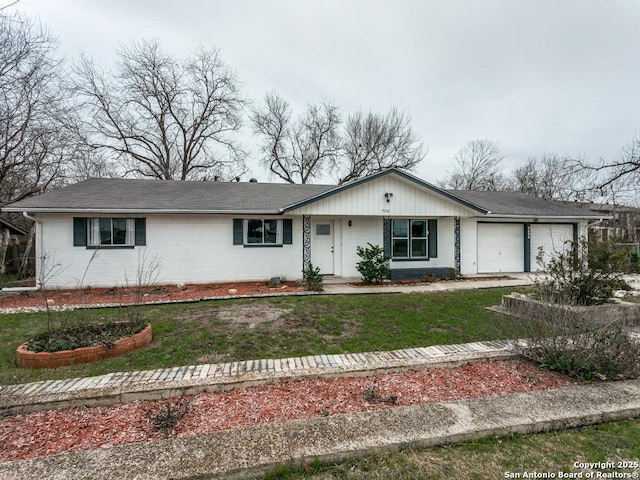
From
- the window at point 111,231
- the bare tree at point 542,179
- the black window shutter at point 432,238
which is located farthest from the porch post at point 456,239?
the bare tree at point 542,179

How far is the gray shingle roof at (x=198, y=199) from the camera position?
32.8 feet

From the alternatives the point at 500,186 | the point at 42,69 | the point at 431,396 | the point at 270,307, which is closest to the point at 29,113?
the point at 42,69

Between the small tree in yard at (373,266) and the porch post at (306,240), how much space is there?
1868mm

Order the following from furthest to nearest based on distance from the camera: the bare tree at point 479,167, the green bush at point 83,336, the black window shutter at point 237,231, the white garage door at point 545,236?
the bare tree at point 479,167, the white garage door at point 545,236, the black window shutter at point 237,231, the green bush at point 83,336

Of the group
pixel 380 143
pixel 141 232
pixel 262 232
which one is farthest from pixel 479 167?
pixel 141 232

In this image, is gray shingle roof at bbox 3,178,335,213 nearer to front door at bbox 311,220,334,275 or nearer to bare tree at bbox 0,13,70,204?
front door at bbox 311,220,334,275

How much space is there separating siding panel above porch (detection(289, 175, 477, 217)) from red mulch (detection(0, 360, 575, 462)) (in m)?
7.49

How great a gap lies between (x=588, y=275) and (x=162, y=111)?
83.4 ft

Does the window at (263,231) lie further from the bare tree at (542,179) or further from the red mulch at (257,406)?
the bare tree at (542,179)

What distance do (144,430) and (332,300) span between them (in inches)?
226

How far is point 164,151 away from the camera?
2334cm

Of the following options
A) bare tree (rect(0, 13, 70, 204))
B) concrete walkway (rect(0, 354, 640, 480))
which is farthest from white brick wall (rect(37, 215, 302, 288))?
concrete walkway (rect(0, 354, 640, 480))

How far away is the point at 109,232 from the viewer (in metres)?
10.3

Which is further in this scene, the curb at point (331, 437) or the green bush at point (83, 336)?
the green bush at point (83, 336)
